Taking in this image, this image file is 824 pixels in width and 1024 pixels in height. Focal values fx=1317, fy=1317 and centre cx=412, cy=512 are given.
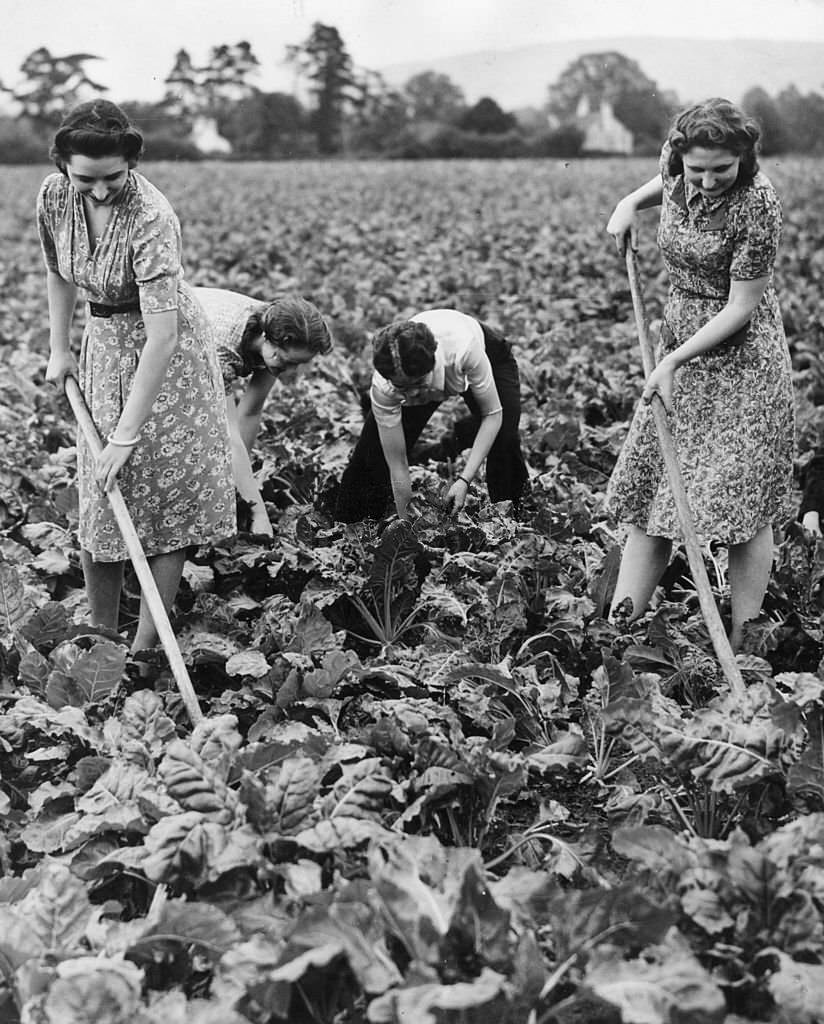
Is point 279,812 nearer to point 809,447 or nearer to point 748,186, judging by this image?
point 748,186

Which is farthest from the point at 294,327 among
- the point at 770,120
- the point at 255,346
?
the point at 770,120

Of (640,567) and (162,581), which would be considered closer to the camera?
(162,581)

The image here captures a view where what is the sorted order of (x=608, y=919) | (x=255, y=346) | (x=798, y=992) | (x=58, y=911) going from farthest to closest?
1. (x=255, y=346)
2. (x=58, y=911)
3. (x=608, y=919)
4. (x=798, y=992)

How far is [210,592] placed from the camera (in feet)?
14.1

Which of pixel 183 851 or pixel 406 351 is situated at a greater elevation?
pixel 406 351

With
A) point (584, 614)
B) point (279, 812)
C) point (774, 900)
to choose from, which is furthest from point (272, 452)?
point (774, 900)

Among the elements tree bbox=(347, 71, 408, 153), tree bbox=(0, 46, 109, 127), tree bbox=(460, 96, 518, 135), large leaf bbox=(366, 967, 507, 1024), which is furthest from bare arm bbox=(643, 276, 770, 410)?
tree bbox=(460, 96, 518, 135)

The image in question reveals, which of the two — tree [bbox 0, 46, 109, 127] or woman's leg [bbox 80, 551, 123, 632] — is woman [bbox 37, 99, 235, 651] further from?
tree [bbox 0, 46, 109, 127]

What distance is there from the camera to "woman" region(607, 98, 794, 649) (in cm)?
328

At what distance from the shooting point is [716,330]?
336 cm

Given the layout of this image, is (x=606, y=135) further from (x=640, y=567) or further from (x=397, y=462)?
(x=640, y=567)

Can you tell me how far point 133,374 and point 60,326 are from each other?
36 cm

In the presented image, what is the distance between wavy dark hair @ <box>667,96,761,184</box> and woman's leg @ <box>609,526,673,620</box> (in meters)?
1.04

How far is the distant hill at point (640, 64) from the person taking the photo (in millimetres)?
37906
